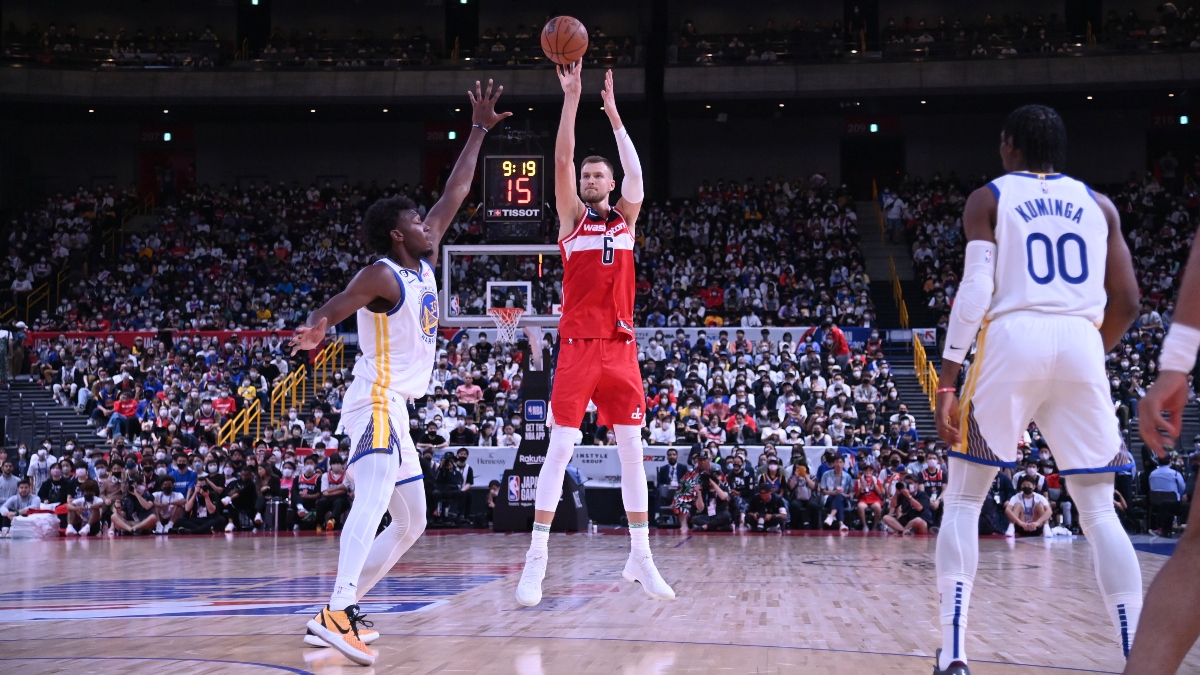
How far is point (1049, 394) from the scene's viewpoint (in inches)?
155

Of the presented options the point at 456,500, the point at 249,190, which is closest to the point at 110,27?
the point at 249,190

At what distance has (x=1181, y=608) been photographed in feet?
9.38

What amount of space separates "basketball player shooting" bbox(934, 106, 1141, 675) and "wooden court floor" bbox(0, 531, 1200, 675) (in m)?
0.73

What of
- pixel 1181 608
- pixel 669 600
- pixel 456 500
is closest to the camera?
pixel 1181 608

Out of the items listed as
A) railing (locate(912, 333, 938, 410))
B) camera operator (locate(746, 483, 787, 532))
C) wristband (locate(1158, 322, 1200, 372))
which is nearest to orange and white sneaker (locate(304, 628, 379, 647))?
wristband (locate(1158, 322, 1200, 372))

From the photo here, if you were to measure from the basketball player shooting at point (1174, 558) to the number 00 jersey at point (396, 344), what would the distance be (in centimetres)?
325

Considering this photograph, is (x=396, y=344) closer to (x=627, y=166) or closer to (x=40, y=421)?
(x=627, y=166)

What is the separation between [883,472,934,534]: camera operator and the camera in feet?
53.4

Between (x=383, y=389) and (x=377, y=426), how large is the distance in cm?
19

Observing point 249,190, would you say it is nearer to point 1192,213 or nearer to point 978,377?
point 1192,213

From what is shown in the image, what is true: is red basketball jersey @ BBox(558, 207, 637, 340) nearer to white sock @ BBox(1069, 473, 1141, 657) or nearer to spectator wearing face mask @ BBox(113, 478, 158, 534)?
white sock @ BBox(1069, 473, 1141, 657)

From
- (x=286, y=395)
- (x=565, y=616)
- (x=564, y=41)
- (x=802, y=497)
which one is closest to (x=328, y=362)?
(x=286, y=395)

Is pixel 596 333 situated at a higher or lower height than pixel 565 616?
higher

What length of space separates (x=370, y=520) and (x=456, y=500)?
1265cm
